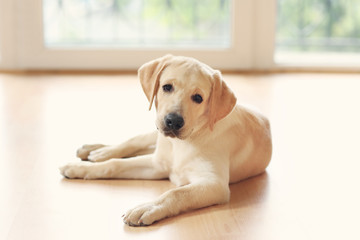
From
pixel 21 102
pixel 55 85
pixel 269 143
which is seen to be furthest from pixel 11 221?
pixel 55 85

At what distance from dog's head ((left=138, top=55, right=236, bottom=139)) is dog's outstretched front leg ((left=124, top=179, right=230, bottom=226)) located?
0.18 m

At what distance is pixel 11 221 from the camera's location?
1896 mm

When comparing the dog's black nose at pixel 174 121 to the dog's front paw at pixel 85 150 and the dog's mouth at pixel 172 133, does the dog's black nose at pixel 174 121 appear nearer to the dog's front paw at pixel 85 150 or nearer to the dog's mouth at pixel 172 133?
the dog's mouth at pixel 172 133

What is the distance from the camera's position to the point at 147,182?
2270 millimetres

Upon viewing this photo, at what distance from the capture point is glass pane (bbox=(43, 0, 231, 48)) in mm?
4742

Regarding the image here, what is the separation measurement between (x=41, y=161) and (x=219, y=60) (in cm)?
243

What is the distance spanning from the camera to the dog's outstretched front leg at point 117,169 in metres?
2.28

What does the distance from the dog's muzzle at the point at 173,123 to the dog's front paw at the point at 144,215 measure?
25 centimetres

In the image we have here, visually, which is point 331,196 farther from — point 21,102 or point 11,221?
point 21,102

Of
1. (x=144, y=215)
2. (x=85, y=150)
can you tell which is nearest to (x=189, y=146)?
(x=144, y=215)

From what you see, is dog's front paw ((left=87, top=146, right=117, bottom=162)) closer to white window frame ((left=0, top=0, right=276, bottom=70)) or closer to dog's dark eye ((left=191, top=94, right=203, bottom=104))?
dog's dark eye ((left=191, top=94, right=203, bottom=104))

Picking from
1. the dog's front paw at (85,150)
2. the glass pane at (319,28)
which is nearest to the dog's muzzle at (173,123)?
the dog's front paw at (85,150)

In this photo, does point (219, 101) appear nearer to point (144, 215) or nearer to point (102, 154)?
point (144, 215)

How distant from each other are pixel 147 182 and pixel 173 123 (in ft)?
1.22
